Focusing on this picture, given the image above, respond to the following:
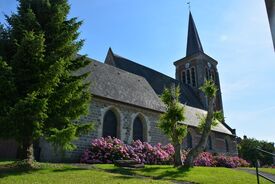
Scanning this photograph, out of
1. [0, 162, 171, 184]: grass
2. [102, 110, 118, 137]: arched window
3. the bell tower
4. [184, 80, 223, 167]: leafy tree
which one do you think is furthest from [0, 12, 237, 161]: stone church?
the bell tower

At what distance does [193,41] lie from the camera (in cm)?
3712

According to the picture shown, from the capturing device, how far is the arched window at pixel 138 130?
1708 cm

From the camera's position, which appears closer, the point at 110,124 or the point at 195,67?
the point at 110,124

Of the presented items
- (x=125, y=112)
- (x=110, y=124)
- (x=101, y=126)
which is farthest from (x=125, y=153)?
(x=125, y=112)

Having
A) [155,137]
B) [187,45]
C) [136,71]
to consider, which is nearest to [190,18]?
[187,45]

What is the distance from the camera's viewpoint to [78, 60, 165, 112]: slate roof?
15977 millimetres

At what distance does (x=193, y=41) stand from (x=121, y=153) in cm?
2695

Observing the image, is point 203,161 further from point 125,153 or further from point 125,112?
point 125,153

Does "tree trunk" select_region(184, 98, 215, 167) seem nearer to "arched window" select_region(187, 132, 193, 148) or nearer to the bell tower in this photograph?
"arched window" select_region(187, 132, 193, 148)

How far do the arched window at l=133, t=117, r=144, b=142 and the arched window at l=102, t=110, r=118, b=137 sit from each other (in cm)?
156

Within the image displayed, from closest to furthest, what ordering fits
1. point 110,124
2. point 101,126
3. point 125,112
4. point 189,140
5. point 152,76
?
point 101,126, point 110,124, point 125,112, point 189,140, point 152,76

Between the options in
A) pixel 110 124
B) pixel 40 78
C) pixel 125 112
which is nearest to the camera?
pixel 40 78

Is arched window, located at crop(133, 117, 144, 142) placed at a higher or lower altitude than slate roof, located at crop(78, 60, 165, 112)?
lower

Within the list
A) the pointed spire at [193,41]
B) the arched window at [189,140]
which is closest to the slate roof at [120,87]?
the arched window at [189,140]
